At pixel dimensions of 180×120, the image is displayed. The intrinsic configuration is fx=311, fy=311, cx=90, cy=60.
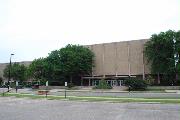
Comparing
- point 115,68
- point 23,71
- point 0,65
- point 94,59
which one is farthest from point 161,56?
point 0,65

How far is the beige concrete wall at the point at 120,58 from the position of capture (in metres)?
74.5

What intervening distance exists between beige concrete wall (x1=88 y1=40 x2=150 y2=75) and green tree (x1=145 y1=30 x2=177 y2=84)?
6.68 m

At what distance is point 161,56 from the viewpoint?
64.1 meters

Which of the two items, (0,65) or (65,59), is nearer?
(65,59)

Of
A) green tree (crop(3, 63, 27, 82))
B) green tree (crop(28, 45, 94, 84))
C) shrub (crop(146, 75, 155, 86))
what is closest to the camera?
shrub (crop(146, 75, 155, 86))

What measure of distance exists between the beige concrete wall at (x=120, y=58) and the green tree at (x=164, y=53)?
6676 millimetres

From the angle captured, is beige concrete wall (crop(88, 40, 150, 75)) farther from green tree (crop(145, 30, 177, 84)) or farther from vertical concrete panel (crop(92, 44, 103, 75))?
green tree (crop(145, 30, 177, 84))

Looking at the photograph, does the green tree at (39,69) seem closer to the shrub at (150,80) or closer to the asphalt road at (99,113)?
the shrub at (150,80)

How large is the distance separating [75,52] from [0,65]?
55.6 metres

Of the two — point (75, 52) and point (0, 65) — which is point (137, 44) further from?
point (0, 65)

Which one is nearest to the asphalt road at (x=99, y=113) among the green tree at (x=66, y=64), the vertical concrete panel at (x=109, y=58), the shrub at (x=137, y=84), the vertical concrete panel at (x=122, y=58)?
the shrub at (x=137, y=84)

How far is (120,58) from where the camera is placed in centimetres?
7756

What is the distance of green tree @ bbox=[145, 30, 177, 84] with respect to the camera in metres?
63.5

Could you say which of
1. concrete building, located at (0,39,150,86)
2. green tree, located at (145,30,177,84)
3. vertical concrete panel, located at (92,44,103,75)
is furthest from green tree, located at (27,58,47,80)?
green tree, located at (145,30,177,84)
